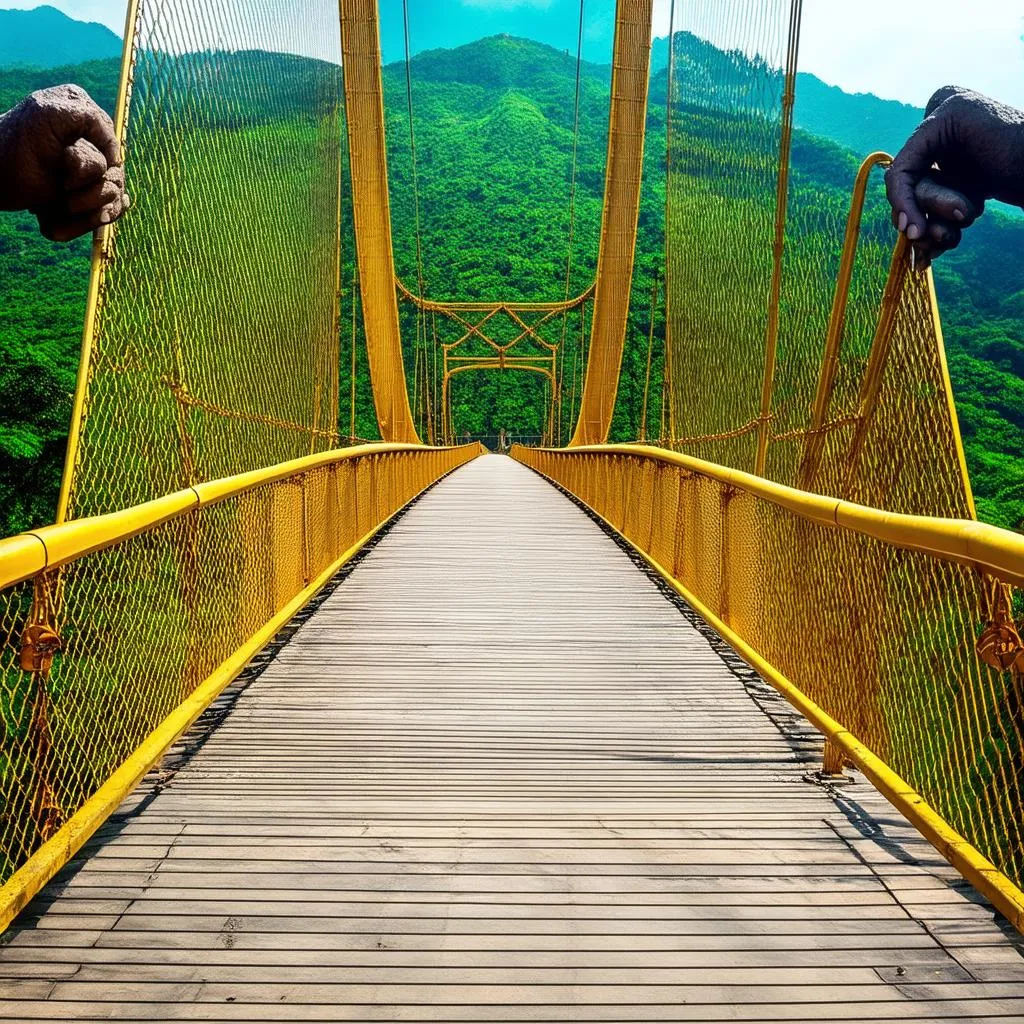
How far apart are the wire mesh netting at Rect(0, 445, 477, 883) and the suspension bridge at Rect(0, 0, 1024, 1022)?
20mm

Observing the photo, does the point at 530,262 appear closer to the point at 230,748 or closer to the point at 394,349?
the point at 394,349

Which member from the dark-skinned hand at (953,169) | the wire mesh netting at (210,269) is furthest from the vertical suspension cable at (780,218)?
the dark-skinned hand at (953,169)

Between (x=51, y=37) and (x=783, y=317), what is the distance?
82937 millimetres

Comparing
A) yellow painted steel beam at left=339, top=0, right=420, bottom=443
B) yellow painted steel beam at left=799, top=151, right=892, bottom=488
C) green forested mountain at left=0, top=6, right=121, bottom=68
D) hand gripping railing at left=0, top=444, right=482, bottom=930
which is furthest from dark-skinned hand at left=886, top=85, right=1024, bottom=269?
green forested mountain at left=0, top=6, right=121, bottom=68

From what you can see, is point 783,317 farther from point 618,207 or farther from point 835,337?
point 618,207

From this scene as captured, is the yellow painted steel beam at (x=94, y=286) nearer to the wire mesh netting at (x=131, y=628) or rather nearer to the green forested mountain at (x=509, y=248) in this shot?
the wire mesh netting at (x=131, y=628)

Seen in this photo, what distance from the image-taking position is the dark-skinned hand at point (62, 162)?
1.88m

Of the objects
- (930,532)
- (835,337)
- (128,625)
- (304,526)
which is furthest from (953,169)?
(304,526)

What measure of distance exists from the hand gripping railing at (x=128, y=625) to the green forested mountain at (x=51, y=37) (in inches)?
3034

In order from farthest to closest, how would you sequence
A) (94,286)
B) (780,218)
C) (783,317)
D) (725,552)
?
(783,317) < (780,218) < (725,552) < (94,286)

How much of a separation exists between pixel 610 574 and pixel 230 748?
3.35 m

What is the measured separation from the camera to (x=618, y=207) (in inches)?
528

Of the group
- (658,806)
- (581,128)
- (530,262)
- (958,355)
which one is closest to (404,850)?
(658,806)

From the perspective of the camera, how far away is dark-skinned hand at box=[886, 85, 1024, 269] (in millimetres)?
2082
